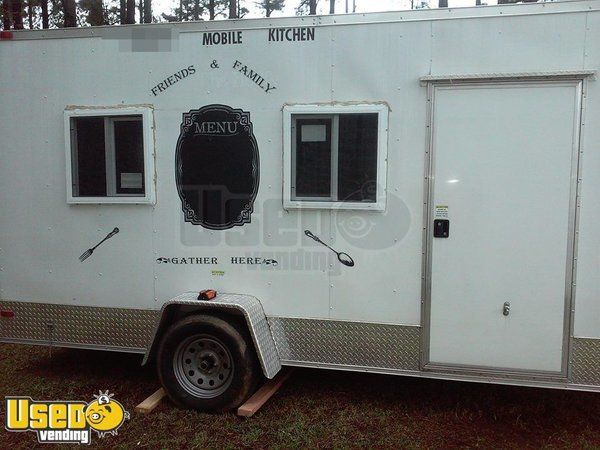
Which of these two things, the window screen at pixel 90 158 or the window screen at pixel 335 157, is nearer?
the window screen at pixel 335 157

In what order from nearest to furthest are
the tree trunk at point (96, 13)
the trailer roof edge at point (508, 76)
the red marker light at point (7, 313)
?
the trailer roof edge at point (508, 76) < the red marker light at point (7, 313) < the tree trunk at point (96, 13)

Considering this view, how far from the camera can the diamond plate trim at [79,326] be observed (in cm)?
416

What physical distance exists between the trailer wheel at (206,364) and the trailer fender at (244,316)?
0.31ft

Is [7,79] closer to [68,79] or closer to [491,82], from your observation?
[68,79]

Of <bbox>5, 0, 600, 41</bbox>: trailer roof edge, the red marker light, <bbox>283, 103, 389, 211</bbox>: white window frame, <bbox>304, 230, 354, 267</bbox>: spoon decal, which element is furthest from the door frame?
the red marker light

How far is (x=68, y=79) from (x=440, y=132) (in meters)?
3.05

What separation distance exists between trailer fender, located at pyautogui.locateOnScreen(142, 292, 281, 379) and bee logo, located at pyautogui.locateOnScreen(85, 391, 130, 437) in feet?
1.50

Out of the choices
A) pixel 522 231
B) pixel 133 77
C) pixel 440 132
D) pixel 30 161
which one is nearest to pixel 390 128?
pixel 440 132

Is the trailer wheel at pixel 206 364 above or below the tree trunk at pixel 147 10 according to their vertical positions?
below

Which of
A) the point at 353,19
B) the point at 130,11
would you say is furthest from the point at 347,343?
the point at 130,11

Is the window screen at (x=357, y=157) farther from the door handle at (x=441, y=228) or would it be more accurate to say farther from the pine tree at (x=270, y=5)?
the pine tree at (x=270, y=5)

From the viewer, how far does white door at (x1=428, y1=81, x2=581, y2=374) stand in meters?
3.43

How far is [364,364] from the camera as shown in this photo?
3.80m

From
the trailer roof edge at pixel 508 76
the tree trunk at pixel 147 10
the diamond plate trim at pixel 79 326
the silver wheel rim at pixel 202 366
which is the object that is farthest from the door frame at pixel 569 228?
the tree trunk at pixel 147 10
